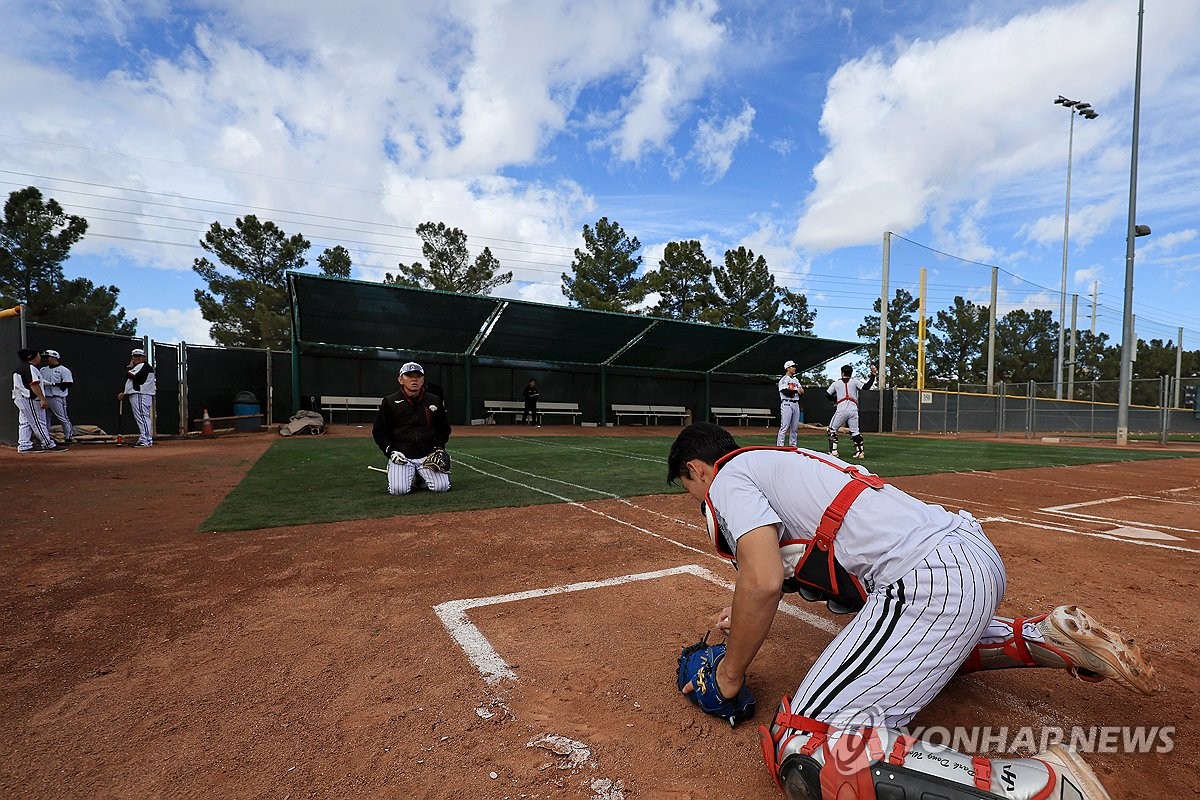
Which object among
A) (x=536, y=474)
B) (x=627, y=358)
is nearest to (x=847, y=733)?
(x=536, y=474)

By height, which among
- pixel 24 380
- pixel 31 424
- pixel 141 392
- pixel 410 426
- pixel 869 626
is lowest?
pixel 31 424

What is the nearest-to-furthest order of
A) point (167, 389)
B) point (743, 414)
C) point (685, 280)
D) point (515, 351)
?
point (167, 389)
point (515, 351)
point (743, 414)
point (685, 280)

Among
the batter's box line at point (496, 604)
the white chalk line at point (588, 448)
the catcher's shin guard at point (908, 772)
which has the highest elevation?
the catcher's shin guard at point (908, 772)

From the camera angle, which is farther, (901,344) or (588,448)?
(901,344)

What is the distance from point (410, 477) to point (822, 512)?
5.88 m

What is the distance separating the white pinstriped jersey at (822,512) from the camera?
6.13 feet

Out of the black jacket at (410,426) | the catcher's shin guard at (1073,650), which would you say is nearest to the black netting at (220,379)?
the black jacket at (410,426)

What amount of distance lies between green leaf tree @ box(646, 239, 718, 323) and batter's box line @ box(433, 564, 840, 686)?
33.4 m

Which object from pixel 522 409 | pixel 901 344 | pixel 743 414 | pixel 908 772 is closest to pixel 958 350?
pixel 901 344

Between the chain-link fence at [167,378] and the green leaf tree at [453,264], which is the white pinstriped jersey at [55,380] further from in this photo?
the green leaf tree at [453,264]

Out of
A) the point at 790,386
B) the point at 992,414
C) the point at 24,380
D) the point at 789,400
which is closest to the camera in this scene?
the point at 24,380

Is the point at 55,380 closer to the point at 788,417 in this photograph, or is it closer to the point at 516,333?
the point at 516,333

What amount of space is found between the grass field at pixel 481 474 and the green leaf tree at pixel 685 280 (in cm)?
2251

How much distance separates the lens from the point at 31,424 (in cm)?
1077
